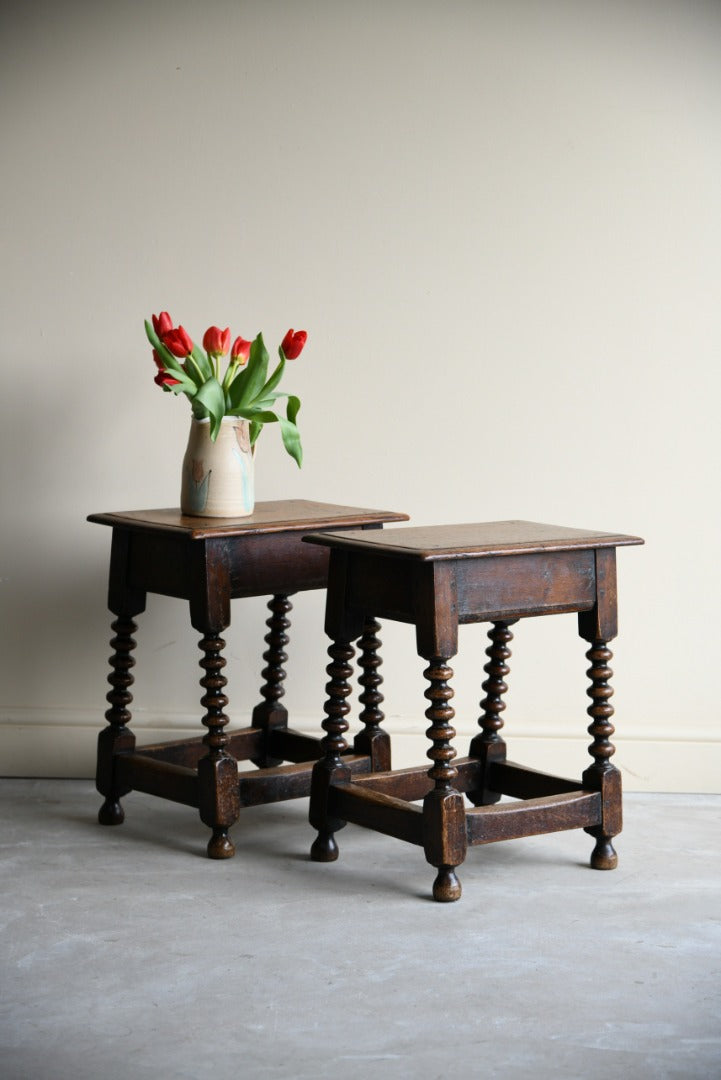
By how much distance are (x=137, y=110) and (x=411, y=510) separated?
1249 mm

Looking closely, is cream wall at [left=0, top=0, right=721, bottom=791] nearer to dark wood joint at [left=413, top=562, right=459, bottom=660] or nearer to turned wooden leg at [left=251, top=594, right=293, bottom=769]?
turned wooden leg at [left=251, top=594, right=293, bottom=769]

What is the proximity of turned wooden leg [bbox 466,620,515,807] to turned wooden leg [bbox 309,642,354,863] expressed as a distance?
0.34 metres

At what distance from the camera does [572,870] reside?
273 cm

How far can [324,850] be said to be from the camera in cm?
277

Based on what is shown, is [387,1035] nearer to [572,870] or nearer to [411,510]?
[572,870]

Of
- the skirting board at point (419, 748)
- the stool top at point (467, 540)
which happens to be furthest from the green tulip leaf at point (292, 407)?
the skirting board at point (419, 748)

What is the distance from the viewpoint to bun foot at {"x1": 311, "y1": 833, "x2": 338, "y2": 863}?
2773 millimetres

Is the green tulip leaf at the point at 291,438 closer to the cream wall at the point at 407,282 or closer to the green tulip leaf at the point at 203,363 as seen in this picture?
the green tulip leaf at the point at 203,363

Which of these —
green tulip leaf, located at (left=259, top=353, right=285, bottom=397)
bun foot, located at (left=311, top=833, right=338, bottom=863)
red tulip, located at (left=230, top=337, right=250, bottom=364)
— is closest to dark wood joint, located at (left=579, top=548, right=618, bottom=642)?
bun foot, located at (left=311, top=833, right=338, bottom=863)

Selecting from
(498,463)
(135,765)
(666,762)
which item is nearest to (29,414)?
(135,765)

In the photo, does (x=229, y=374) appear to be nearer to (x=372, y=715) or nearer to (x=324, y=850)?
(x=372, y=715)

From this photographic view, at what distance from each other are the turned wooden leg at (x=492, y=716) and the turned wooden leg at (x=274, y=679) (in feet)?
1.69

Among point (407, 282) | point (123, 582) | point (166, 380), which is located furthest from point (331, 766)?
point (407, 282)

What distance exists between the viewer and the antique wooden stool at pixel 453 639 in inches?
98.1
